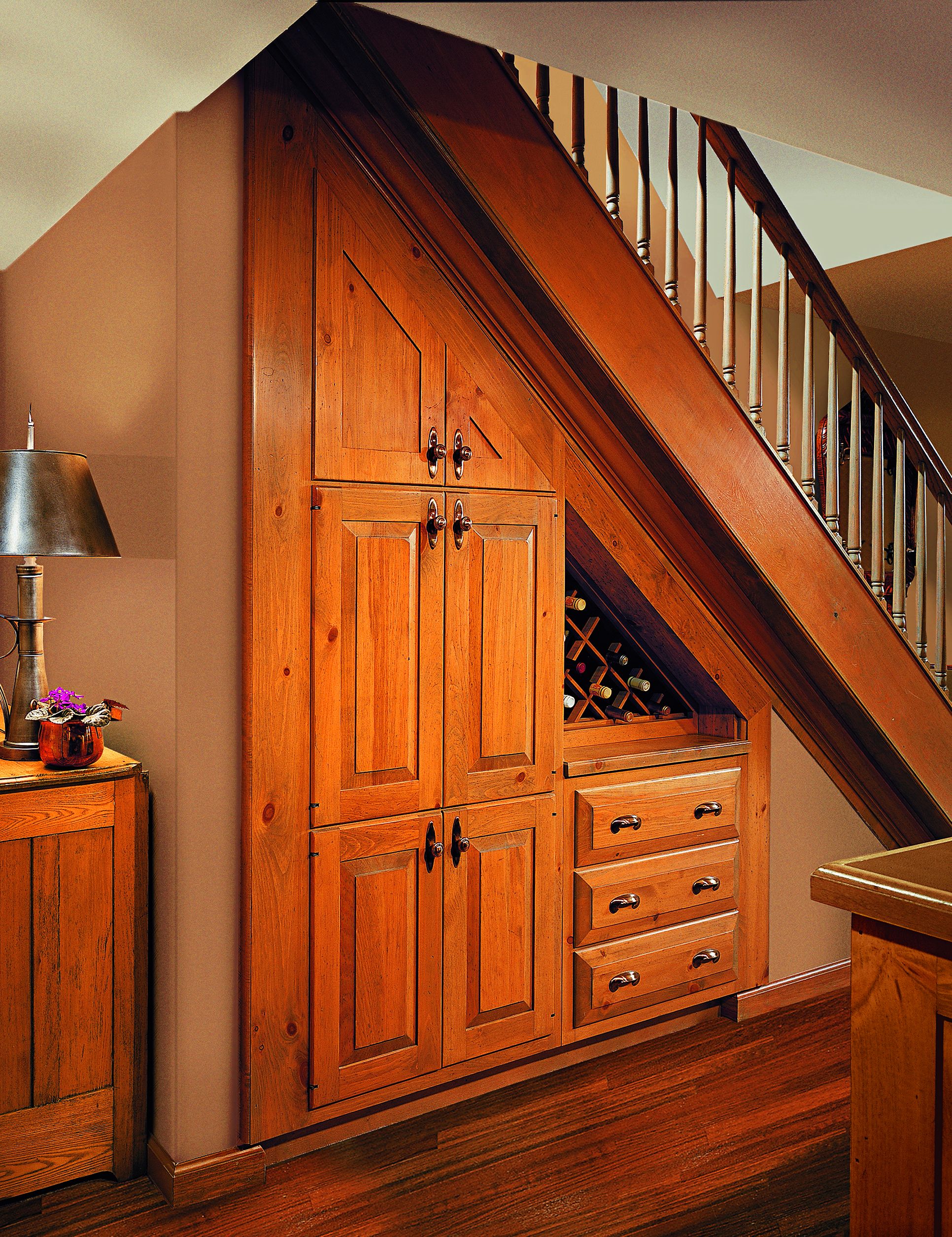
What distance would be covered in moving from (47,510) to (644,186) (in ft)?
5.53

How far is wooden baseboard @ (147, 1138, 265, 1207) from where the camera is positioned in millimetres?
2326

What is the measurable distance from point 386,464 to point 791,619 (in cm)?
136

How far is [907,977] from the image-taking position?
1.32 meters

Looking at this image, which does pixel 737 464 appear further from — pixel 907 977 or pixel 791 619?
pixel 907 977

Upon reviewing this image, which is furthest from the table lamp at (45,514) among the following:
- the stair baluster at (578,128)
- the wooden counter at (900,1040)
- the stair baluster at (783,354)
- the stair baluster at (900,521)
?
the stair baluster at (900,521)

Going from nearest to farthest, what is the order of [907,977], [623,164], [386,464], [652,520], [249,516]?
[907,977]
[249,516]
[386,464]
[652,520]
[623,164]

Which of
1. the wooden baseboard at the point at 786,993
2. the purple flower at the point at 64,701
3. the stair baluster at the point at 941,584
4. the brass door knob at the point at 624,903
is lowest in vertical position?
the wooden baseboard at the point at 786,993

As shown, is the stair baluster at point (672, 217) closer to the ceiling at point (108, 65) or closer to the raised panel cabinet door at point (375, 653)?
the raised panel cabinet door at point (375, 653)

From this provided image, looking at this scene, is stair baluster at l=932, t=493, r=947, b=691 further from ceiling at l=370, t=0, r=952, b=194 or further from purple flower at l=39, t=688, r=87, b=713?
purple flower at l=39, t=688, r=87, b=713

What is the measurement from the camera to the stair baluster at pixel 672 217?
104 inches

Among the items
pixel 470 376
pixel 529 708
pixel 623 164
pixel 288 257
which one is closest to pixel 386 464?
pixel 470 376

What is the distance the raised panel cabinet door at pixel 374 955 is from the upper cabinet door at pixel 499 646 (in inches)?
9.0

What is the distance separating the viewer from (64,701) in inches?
97.9

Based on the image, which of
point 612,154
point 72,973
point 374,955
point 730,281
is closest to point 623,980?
point 374,955
